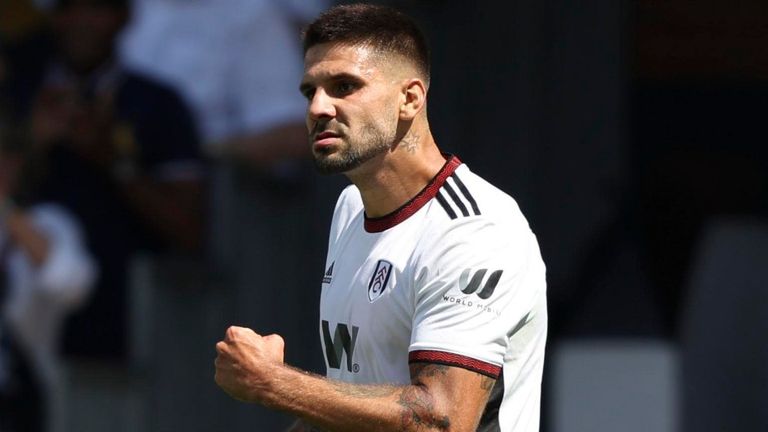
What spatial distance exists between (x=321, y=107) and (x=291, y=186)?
503cm

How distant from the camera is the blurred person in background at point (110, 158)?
8.94 m

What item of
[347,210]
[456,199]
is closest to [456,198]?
[456,199]

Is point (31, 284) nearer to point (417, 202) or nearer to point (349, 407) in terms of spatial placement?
point (417, 202)

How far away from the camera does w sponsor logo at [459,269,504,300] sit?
3.49m

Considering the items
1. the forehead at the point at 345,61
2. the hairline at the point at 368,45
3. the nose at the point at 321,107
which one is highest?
the hairline at the point at 368,45

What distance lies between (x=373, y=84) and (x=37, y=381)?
612 centimetres

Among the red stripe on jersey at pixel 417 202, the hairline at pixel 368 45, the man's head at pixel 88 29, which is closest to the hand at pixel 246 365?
the red stripe on jersey at pixel 417 202

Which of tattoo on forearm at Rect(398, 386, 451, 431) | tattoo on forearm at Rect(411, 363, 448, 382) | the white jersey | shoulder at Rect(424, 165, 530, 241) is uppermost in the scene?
shoulder at Rect(424, 165, 530, 241)

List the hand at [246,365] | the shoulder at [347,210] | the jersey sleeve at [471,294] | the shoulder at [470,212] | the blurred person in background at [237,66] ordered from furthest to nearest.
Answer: the blurred person in background at [237,66] < the shoulder at [347,210] < the shoulder at [470,212] < the jersey sleeve at [471,294] < the hand at [246,365]

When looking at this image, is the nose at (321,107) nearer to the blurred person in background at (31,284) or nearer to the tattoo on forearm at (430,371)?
the tattoo on forearm at (430,371)

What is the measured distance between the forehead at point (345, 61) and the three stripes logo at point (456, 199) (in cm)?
32

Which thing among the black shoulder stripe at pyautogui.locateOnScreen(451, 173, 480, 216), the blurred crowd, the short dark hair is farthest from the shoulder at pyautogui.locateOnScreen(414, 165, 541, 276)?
the blurred crowd

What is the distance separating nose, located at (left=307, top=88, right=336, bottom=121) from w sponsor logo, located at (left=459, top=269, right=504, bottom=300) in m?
0.52

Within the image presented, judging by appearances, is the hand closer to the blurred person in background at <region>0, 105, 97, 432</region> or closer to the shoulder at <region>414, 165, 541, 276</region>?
the shoulder at <region>414, 165, 541, 276</region>
